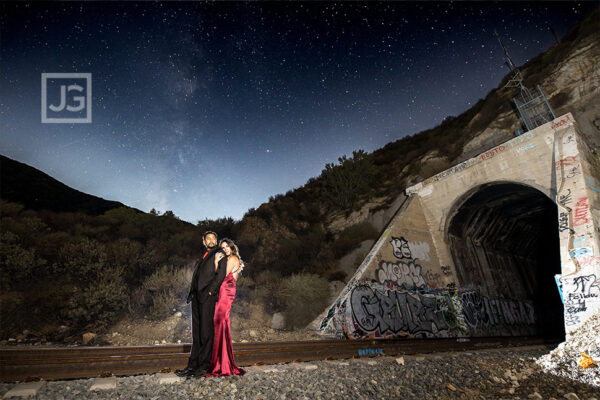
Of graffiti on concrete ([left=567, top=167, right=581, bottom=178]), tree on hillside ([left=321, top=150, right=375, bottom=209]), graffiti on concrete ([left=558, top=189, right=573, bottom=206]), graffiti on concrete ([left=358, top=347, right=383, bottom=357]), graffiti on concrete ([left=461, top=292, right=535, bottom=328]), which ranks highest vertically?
tree on hillside ([left=321, top=150, right=375, bottom=209])

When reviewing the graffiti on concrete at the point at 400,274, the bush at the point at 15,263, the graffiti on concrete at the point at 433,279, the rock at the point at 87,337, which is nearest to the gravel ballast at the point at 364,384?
the graffiti on concrete at the point at 400,274

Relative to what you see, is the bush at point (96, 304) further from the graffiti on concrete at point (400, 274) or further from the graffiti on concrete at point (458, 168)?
the graffiti on concrete at point (458, 168)

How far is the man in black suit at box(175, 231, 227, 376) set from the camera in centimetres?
469

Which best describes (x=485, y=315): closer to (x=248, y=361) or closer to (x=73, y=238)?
(x=248, y=361)

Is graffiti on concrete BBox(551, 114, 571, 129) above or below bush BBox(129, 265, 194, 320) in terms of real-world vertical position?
above

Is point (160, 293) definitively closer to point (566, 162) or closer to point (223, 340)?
point (223, 340)

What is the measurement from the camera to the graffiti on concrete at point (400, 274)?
503 inches

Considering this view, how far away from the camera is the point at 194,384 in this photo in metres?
4.14

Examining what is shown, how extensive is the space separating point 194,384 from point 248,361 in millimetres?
2193

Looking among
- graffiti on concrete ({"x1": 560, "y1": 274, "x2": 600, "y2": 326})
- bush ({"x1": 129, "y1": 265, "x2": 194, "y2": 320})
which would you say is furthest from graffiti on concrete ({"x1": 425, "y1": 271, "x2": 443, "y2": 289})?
bush ({"x1": 129, "y1": 265, "x2": 194, "y2": 320})

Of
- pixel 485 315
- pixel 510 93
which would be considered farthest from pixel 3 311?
pixel 510 93

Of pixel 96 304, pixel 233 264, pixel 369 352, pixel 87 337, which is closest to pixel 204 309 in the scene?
pixel 233 264

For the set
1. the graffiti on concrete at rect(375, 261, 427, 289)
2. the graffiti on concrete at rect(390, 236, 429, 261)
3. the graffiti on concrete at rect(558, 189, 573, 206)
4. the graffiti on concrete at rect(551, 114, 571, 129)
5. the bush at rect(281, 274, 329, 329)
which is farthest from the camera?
the graffiti on concrete at rect(390, 236, 429, 261)

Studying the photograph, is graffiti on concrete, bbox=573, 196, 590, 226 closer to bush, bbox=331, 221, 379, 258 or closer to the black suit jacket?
bush, bbox=331, 221, 379, 258
